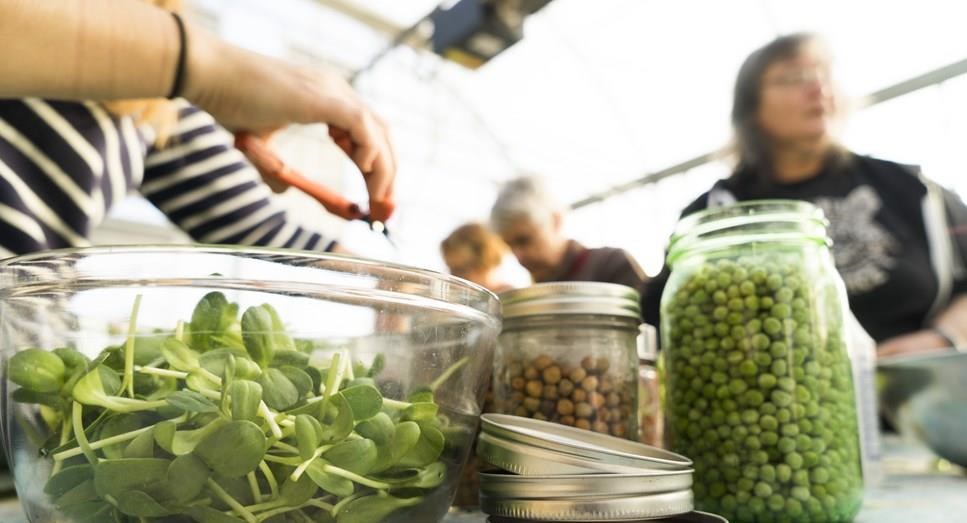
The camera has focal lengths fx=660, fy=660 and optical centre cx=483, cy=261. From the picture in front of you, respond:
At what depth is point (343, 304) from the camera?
0.29 metres

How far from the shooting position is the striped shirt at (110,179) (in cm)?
61

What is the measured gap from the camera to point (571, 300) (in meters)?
0.41

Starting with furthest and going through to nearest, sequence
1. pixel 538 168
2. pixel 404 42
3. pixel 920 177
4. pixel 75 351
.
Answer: pixel 538 168, pixel 404 42, pixel 920 177, pixel 75 351

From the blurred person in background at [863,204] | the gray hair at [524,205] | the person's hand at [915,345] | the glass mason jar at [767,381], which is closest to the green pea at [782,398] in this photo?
the glass mason jar at [767,381]

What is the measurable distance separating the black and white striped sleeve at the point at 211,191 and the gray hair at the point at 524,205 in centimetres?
127

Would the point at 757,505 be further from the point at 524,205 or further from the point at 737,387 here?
the point at 524,205

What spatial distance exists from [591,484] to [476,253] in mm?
2067

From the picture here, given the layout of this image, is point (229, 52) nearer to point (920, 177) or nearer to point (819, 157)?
point (819, 157)

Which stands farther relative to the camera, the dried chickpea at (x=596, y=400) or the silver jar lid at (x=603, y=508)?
the dried chickpea at (x=596, y=400)

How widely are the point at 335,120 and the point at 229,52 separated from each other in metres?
0.09

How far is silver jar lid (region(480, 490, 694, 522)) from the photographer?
29cm

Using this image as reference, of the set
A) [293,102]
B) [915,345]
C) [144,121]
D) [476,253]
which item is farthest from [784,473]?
[476,253]

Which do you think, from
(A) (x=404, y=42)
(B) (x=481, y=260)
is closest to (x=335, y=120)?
(B) (x=481, y=260)

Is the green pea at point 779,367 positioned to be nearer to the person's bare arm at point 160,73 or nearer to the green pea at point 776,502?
the green pea at point 776,502
